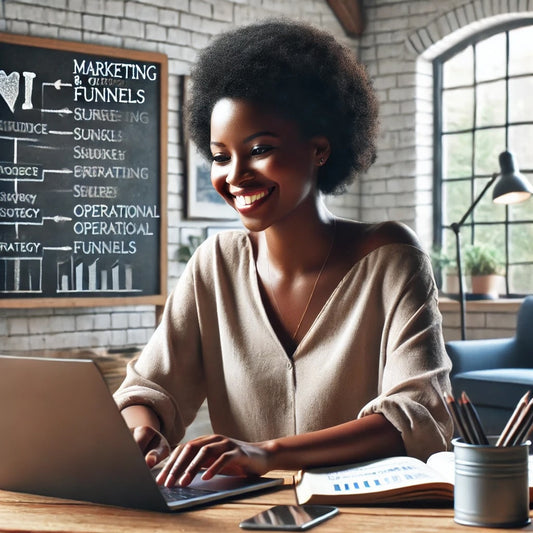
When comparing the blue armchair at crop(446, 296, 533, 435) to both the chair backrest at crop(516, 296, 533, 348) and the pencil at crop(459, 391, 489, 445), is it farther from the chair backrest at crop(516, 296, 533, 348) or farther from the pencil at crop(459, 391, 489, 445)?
the pencil at crop(459, 391, 489, 445)

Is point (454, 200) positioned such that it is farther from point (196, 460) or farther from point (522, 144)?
point (196, 460)

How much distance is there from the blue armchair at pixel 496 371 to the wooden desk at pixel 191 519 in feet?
11.2

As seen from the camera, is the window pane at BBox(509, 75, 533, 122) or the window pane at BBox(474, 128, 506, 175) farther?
the window pane at BBox(474, 128, 506, 175)

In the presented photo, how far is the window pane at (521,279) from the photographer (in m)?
5.87

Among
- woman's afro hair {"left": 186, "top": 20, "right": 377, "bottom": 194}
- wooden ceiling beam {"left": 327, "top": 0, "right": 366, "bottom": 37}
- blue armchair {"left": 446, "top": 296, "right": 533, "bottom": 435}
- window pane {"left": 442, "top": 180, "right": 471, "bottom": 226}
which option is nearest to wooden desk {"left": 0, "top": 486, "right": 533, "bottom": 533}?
woman's afro hair {"left": 186, "top": 20, "right": 377, "bottom": 194}

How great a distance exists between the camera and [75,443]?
1.12 meters

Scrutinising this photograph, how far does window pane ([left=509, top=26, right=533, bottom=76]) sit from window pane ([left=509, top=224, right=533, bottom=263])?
0.97 metres

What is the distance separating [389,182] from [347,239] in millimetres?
4600

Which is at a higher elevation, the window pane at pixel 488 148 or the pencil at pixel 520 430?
the window pane at pixel 488 148

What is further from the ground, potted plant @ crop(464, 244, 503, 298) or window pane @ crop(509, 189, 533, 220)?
window pane @ crop(509, 189, 533, 220)

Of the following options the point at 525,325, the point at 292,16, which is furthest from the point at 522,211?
the point at 292,16

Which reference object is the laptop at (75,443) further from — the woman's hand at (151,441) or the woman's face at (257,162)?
the woman's face at (257,162)

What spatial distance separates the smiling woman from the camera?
1562mm

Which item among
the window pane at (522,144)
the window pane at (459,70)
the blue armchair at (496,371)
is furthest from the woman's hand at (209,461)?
the window pane at (459,70)
